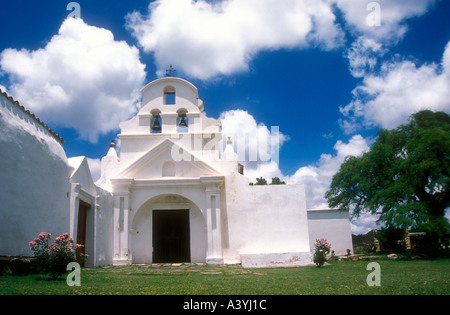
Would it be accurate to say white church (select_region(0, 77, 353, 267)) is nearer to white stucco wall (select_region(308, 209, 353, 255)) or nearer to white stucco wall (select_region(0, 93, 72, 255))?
white stucco wall (select_region(0, 93, 72, 255))

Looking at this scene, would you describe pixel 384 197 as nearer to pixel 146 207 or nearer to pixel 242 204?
pixel 242 204

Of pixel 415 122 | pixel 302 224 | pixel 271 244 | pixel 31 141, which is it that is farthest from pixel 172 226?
pixel 415 122

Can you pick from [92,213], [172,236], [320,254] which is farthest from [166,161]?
Answer: [320,254]

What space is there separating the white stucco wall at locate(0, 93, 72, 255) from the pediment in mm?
4710

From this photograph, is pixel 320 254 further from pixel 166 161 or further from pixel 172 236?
pixel 166 161

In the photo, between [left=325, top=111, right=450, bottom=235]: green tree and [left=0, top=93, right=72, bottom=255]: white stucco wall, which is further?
[left=325, top=111, right=450, bottom=235]: green tree

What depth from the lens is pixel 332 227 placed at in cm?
2592

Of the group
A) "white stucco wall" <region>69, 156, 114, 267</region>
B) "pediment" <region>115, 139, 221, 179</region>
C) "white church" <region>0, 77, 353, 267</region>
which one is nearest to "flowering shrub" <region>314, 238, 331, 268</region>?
"white church" <region>0, 77, 353, 267</region>

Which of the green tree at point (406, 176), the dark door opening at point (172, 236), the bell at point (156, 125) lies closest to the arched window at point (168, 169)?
the dark door opening at point (172, 236)

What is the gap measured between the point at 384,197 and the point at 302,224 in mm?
7131

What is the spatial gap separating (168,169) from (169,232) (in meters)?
2.81

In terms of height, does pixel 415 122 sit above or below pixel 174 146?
above

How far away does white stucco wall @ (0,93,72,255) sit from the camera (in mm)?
8094
